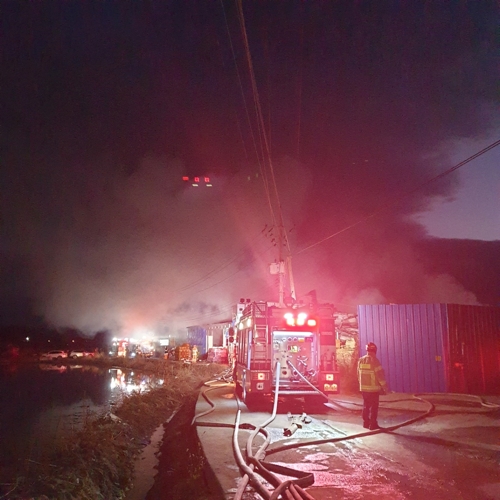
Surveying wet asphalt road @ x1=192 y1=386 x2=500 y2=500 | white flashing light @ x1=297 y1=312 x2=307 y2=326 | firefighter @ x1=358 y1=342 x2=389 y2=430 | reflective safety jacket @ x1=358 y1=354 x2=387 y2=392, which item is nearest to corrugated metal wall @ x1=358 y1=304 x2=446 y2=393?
wet asphalt road @ x1=192 y1=386 x2=500 y2=500

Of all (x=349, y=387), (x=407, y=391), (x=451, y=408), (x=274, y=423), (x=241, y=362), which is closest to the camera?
(x=274, y=423)

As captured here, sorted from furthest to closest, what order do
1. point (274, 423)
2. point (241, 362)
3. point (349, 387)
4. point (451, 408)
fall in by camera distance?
1. point (349, 387)
2. point (241, 362)
3. point (451, 408)
4. point (274, 423)

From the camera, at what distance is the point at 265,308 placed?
11.2 metres

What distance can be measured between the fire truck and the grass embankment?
3155 millimetres

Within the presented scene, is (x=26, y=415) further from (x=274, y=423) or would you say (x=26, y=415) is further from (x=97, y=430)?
(x=274, y=423)

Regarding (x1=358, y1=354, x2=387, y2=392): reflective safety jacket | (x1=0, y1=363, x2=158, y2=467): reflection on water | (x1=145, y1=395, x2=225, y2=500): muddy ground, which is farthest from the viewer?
(x1=0, y1=363, x2=158, y2=467): reflection on water

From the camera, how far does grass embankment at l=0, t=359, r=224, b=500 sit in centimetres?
607

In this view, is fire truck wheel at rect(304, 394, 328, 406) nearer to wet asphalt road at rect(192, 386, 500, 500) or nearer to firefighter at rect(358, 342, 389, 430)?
wet asphalt road at rect(192, 386, 500, 500)

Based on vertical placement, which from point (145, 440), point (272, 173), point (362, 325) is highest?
point (272, 173)

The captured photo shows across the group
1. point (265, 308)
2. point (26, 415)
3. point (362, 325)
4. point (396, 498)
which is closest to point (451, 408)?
point (362, 325)

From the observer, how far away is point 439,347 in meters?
13.8

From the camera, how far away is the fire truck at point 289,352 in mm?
10742

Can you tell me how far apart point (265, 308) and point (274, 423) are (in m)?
2.87

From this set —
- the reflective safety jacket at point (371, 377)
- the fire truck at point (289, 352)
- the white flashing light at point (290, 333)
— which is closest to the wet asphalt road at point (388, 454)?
the fire truck at point (289, 352)
